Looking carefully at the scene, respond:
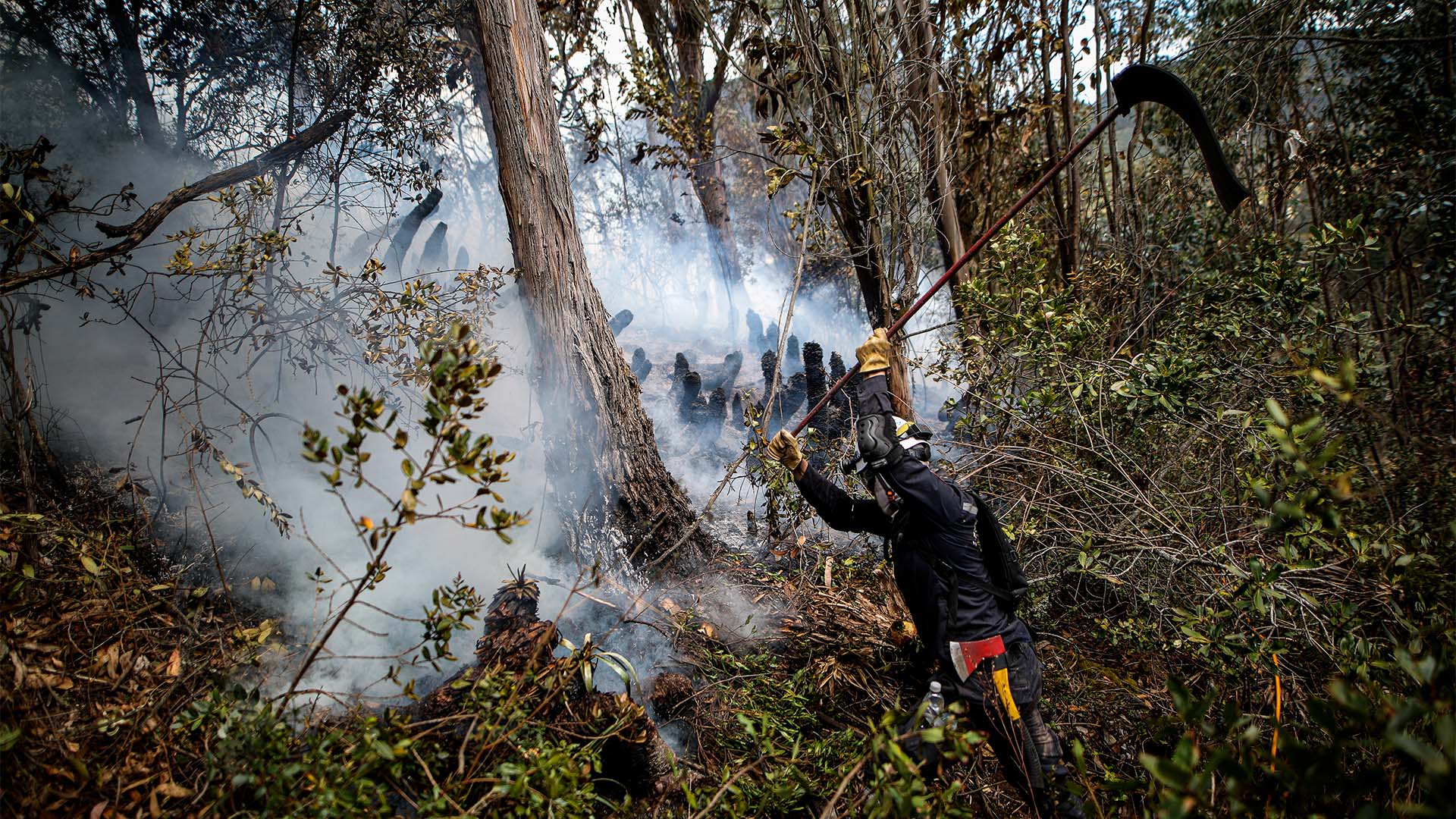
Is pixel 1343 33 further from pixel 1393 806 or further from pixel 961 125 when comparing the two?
pixel 1393 806

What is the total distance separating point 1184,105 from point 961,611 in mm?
2564

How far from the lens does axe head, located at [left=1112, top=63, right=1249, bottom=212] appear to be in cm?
266

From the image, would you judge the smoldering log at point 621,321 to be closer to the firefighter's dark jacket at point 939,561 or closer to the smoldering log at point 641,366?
the smoldering log at point 641,366

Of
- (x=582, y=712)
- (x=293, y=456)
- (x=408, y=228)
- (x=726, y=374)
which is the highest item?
(x=408, y=228)

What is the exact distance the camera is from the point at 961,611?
2.55 metres

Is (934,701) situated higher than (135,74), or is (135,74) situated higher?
(135,74)

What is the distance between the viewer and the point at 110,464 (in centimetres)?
429

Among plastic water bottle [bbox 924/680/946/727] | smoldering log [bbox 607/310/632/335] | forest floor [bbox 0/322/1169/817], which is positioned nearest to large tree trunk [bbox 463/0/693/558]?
forest floor [bbox 0/322/1169/817]

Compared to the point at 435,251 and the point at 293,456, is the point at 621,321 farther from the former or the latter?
the point at 293,456

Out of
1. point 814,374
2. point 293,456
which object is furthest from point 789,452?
point 814,374

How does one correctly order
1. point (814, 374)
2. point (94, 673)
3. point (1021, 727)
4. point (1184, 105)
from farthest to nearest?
point (814, 374)
point (1184, 105)
point (1021, 727)
point (94, 673)

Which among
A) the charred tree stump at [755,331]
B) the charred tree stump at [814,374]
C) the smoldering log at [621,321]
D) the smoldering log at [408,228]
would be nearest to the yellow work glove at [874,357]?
the charred tree stump at [814,374]

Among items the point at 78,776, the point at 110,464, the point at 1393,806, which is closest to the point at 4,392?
the point at 110,464

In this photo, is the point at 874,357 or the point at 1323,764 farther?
the point at 874,357
